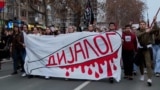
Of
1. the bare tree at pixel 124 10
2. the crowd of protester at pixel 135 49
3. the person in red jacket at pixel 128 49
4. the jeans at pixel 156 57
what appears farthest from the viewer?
the bare tree at pixel 124 10

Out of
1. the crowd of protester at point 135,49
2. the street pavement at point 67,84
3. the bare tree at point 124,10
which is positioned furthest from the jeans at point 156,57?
the bare tree at point 124,10

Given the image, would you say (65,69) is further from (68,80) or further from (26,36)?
(26,36)

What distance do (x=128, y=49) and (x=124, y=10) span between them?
80915 mm

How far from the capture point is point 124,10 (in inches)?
3765

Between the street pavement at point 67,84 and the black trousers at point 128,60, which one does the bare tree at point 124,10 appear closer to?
the black trousers at point 128,60

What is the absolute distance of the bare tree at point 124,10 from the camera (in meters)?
88.4

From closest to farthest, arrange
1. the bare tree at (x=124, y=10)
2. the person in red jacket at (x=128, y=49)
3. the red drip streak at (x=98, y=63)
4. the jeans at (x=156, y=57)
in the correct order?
the red drip streak at (x=98, y=63), the person in red jacket at (x=128, y=49), the jeans at (x=156, y=57), the bare tree at (x=124, y=10)

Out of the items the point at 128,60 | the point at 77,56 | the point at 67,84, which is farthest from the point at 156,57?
the point at 67,84

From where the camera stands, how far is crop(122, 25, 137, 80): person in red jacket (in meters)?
15.2

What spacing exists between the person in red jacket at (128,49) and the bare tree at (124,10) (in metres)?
69.7

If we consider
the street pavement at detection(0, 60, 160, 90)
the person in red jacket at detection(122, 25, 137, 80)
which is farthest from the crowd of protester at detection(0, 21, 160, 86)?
the street pavement at detection(0, 60, 160, 90)

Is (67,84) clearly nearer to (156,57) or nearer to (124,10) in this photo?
(156,57)

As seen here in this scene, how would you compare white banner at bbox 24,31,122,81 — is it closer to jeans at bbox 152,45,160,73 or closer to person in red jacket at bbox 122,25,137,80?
person in red jacket at bbox 122,25,137,80

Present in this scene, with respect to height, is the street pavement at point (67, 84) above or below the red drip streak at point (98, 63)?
below
